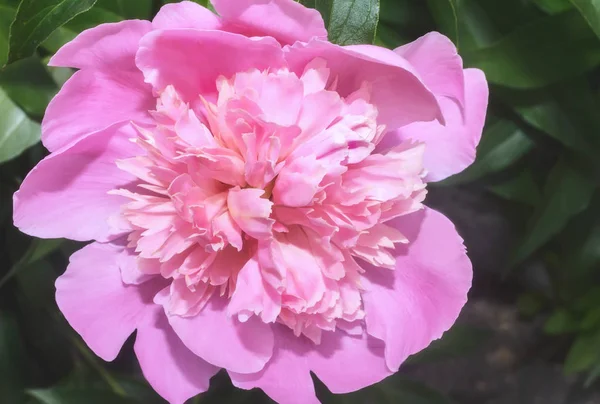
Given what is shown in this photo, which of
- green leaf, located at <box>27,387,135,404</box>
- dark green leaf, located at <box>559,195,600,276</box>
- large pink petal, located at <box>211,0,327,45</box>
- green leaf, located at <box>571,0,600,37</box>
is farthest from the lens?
dark green leaf, located at <box>559,195,600,276</box>

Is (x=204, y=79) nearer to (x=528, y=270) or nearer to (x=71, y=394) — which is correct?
(x=71, y=394)

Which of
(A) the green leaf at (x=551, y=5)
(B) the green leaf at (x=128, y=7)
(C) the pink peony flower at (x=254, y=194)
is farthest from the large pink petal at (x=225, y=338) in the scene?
(A) the green leaf at (x=551, y=5)

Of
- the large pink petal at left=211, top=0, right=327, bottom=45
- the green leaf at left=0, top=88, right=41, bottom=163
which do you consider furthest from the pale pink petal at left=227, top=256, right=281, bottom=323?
the green leaf at left=0, top=88, right=41, bottom=163

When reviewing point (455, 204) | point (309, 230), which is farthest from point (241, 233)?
point (455, 204)

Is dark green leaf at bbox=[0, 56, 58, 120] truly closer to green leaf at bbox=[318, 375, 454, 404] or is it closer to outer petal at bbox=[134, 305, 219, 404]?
outer petal at bbox=[134, 305, 219, 404]

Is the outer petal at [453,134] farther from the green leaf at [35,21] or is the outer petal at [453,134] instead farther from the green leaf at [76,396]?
the green leaf at [76,396]

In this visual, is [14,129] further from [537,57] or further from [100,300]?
[537,57]

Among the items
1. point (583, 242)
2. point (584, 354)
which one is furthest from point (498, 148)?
point (584, 354)
